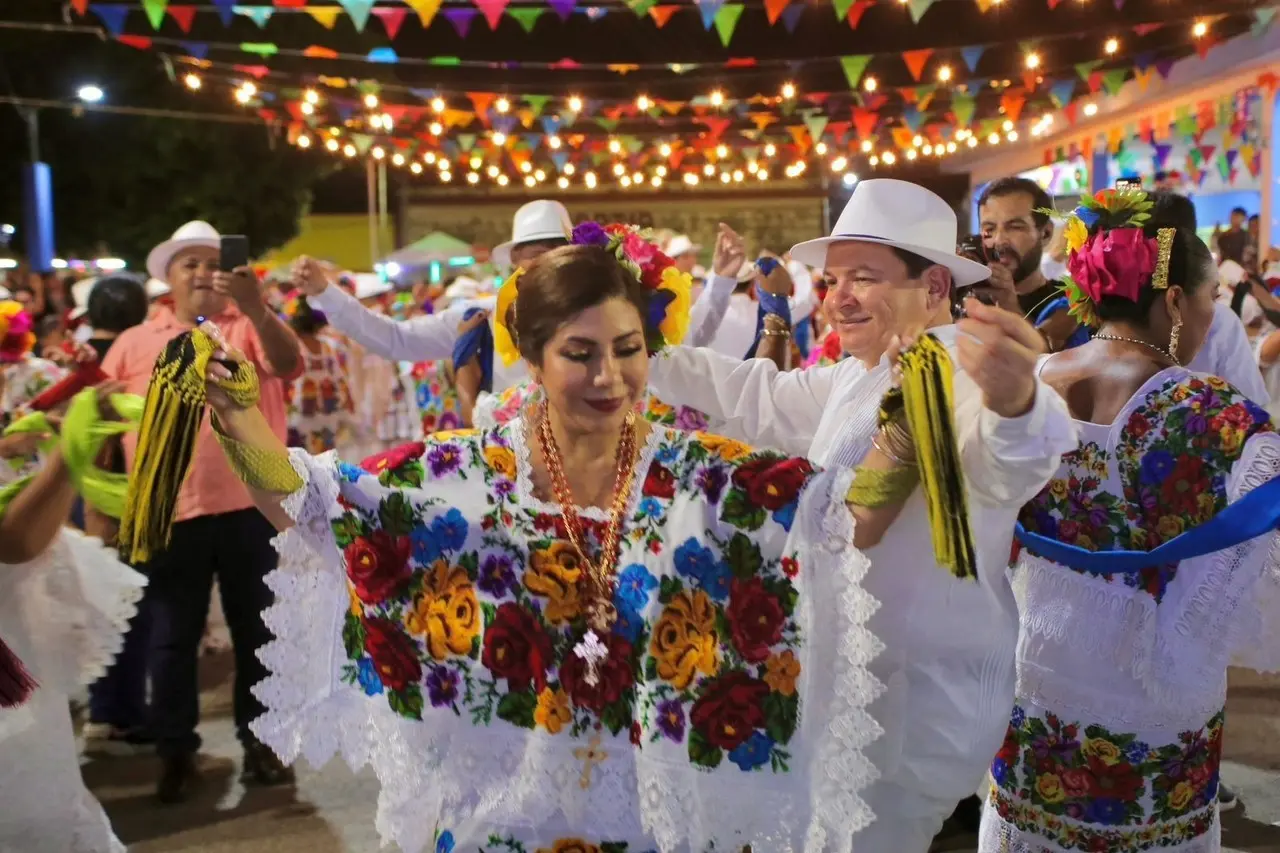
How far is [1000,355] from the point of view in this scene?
1.84 metres

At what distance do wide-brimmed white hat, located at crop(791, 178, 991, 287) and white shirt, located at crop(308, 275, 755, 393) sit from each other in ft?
6.38

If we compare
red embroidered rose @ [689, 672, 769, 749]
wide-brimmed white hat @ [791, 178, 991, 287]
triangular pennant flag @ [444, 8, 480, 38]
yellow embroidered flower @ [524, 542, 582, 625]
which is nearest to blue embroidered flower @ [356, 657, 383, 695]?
yellow embroidered flower @ [524, 542, 582, 625]

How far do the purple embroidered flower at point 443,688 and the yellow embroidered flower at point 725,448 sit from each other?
2.14 feet

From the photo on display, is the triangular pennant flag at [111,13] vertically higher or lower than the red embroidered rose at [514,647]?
higher

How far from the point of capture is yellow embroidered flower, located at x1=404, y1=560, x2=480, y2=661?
7.42 feet

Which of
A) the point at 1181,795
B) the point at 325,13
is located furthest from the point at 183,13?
the point at 1181,795

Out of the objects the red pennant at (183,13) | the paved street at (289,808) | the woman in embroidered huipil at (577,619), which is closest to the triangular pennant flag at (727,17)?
the red pennant at (183,13)

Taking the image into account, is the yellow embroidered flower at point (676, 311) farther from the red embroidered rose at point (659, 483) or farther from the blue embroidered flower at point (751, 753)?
the blue embroidered flower at point (751, 753)

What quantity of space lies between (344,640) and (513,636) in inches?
13.8

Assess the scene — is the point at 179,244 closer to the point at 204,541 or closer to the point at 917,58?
the point at 204,541

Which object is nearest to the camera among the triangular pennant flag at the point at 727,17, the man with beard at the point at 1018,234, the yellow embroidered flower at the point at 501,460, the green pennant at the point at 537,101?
the yellow embroidered flower at the point at 501,460

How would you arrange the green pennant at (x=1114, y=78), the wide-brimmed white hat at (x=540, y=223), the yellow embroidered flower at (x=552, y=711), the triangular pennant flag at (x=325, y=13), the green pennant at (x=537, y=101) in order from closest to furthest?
1. the yellow embroidered flower at (x=552, y=711)
2. the wide-brimmed white hat at (x=540, y=223)
3. the triangular pennant flag at (x=325, y=13)
4. the green pennant at (x=1114, y=78)
5. the green pennant at (x=537, y=101)

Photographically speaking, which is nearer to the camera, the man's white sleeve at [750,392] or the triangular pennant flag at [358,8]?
the man's white sleeve at [750,392]

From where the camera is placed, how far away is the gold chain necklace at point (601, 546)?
2197mm
